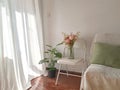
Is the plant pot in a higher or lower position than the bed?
lower

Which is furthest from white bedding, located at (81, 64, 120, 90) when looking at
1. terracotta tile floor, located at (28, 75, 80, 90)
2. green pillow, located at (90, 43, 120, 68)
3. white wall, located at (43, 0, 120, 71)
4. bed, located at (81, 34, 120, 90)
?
white wall, located at (43, 0, 120, 71)

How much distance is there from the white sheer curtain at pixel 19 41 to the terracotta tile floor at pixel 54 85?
178 millimetres

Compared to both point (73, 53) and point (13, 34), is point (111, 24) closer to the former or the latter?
point (73, 53)

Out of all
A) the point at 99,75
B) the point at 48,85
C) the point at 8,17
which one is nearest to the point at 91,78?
the point at 99,75

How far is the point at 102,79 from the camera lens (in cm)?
244

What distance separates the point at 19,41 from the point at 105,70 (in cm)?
141

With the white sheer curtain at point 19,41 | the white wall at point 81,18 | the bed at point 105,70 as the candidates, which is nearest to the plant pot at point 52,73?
the white sheer curtain at point 19,41

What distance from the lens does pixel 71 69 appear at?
12.2 feet

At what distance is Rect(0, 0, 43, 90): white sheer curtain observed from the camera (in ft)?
8.04

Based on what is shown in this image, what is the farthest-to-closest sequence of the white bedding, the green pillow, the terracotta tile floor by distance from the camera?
the terracotta tile floor, the green pillow, the white bedding

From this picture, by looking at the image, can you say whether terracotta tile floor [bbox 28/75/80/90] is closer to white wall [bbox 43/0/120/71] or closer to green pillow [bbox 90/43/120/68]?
green pillow [bbox 90/43/120/68]

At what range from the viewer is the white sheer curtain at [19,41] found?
96.5 inches

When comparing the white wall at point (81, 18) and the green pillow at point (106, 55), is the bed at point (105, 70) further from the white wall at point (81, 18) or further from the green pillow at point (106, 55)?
the white wall at point (81, 18)

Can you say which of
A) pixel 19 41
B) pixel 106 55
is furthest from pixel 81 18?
pixel 19 41
